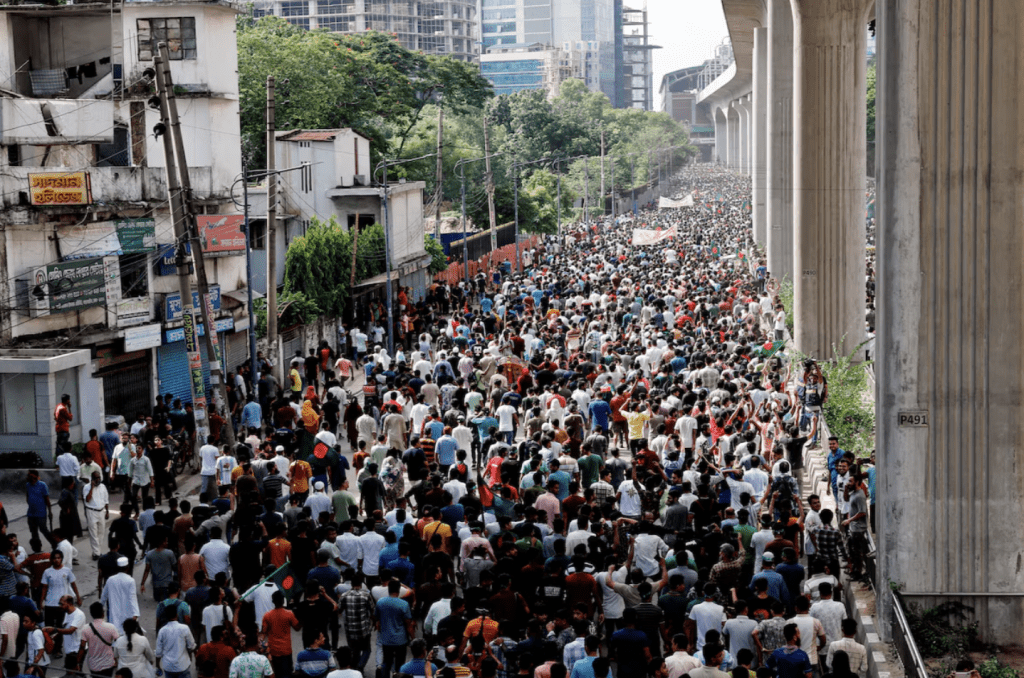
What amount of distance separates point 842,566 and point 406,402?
9.19 meters

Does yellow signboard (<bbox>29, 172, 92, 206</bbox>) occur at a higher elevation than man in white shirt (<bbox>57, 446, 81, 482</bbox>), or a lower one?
higher

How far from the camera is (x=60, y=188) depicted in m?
25.0

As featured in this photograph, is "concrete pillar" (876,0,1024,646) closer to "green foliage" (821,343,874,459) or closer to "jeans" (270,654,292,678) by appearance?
"jeans" (270,654,292,678)

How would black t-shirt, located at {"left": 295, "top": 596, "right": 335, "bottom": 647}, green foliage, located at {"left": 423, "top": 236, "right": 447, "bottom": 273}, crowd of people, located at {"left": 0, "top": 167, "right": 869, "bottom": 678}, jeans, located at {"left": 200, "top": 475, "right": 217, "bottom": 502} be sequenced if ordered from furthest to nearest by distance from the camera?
green foliage, located at {"left": 423, "top": 236, "right": 447, "bottom": 273} < jeans, located at {"left": 200, "top": 475, "right": 217, "bottom": 502} < black t-shirt, located at {"left": 295, "top": 596, "right": 335, "bottom": 647} < crowd of people, located at {"left": 0, "top": 167, "right": 869, "bottom": 678}

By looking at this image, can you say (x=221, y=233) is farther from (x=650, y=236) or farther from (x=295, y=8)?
(x=295, y=8)

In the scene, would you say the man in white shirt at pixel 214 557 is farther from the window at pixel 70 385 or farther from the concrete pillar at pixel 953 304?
the window at pixel 70 385

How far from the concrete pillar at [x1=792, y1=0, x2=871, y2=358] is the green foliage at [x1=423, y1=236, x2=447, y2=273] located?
786 inches

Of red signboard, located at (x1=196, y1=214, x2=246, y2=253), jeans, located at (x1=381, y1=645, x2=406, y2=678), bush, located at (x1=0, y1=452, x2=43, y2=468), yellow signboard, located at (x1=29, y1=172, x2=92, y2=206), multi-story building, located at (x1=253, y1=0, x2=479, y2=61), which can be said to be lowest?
bush, located at (x1=0, y1=452, x2=43, y2=468)

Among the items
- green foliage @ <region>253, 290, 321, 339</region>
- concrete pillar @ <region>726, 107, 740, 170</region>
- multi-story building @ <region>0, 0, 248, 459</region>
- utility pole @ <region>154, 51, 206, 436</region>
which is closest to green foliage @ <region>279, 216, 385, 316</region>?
green foliage @ <region>253, 290, 321, 339</region>

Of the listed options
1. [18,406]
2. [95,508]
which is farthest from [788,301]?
[95,508]

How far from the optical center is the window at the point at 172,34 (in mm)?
31984

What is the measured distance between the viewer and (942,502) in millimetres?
13734

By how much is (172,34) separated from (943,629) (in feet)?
79.4

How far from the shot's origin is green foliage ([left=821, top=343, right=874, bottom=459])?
67.5 ft
